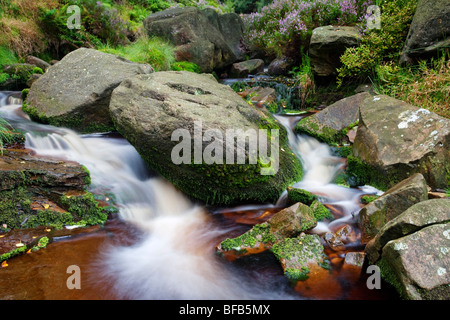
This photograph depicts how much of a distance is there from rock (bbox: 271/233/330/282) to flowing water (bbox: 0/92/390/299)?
4.3 inches

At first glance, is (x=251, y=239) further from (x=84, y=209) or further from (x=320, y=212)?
(x=84, y=209)

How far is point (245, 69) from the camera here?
10.7 metres

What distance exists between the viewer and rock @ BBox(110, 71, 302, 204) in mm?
3771

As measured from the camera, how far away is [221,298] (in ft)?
9.13

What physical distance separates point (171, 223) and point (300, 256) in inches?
70.6

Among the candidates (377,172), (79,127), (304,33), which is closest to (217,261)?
(377,172)

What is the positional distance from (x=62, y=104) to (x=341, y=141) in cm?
537

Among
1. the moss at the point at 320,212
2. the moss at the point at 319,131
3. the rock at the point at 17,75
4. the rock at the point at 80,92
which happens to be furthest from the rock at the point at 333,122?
the rock at the point at 17,75

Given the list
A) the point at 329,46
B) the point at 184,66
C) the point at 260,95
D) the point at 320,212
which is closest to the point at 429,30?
the point at 329,46

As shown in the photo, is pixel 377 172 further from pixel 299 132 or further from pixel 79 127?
pixel 79 127

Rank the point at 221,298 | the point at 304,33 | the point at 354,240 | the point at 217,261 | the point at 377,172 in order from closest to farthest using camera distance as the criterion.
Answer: the point at 221,298
the point at 217,261
the point at 354,240
the point at 377,172
the point at 304,33

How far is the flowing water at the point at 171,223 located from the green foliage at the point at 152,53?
3112mm

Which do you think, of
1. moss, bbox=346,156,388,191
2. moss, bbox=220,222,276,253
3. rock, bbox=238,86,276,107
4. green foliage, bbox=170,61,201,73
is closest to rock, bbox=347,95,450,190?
moss, bbox=346,156,388,191

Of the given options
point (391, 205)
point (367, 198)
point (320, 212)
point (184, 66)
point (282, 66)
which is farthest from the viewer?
point (282, 66)
